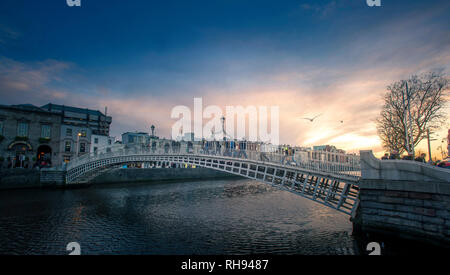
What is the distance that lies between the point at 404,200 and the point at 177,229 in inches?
495

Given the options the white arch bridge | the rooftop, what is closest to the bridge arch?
the white arch bridge

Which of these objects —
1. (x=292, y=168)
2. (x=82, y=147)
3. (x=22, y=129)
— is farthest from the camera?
(x=82, y=147)

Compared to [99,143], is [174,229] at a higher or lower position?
lower

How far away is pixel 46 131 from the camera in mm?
44688

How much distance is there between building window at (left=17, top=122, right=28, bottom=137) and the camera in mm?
41375

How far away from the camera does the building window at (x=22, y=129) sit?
136 ft

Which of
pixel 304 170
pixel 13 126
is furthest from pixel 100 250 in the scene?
pixel 13 126

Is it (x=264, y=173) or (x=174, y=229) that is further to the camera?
(x=264, y=173)

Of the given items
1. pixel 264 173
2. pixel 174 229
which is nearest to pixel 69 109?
pixel 174 229

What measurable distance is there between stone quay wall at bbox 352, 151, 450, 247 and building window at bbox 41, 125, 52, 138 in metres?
54.3

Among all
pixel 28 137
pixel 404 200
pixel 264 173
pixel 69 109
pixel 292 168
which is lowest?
pixel 404 200

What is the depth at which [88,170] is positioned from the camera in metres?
36.3

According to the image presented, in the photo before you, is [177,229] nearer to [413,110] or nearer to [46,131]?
[413,110]
